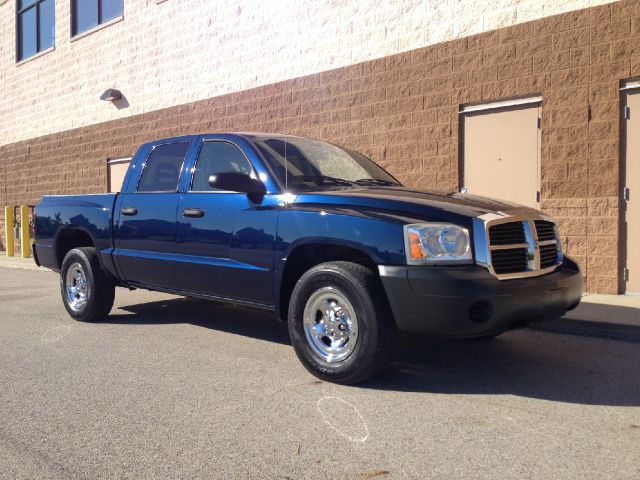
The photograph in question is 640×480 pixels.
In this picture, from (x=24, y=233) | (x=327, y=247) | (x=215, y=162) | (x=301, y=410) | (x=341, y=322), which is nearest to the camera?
(x=301, y=410)

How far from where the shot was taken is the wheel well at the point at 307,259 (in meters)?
4.73

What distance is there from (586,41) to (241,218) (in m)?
5.44

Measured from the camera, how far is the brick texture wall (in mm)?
8094

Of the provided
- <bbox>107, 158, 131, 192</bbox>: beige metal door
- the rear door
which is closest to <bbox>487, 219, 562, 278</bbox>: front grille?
the rear door

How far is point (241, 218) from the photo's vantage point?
Answer: 532 cm

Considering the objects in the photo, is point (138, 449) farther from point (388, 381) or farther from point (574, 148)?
point (574, 148)

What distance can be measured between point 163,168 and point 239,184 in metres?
1.61

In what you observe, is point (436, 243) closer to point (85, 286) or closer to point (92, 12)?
point (85, 286)

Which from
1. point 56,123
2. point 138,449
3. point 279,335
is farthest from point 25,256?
point 138,449

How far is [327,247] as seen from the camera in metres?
4.80

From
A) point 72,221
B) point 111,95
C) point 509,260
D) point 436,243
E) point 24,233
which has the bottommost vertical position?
point 24,233

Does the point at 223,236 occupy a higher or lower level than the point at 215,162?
lower

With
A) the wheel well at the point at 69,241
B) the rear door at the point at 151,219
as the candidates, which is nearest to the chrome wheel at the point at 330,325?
the rear door at the point at 151,219

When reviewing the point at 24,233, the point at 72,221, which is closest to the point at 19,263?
the point at 24,233
